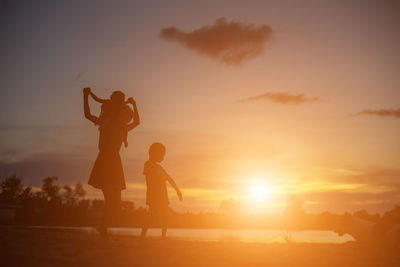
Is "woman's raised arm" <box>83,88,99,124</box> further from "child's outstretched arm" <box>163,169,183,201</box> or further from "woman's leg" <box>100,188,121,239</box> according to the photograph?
"child's outstretched arm" <box>163,169,183,201</box>

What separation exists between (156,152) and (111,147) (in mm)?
1859

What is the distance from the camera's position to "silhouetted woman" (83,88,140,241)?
708 centimetres

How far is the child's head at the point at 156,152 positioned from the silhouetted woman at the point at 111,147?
1296 millimetres

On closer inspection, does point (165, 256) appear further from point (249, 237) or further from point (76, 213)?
point (76, 213)

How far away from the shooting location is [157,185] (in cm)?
895

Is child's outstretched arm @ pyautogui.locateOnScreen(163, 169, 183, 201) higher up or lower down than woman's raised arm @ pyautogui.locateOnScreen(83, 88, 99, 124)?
lower down

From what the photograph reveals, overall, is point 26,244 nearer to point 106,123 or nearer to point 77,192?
point 106,123

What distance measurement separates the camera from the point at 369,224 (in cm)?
830

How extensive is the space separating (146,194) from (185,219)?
278 ft

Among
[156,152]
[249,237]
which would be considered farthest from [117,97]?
[249,237]

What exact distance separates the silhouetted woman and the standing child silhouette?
1446mm

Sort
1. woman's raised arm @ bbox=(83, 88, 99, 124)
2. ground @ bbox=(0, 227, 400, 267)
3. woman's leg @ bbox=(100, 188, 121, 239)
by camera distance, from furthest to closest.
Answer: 1. woman's raised arm @ bbox=(83, 88, 99, 124)
2. woman's leg @ bbox=(100, 188, 121, 239)
3. ground @ bbox=(0, 227, 400, 267)

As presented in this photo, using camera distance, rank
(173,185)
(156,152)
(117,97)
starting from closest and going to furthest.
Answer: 1. (117,97)
2. (173,185)
3. (156,152)

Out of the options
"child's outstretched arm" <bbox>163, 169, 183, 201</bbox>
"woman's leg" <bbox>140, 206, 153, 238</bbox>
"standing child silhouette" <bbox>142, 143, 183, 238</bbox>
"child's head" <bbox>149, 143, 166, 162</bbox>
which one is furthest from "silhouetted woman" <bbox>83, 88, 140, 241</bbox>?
"child's outstretched arm" <bbox>163, 169, 183, 201</bbox>
